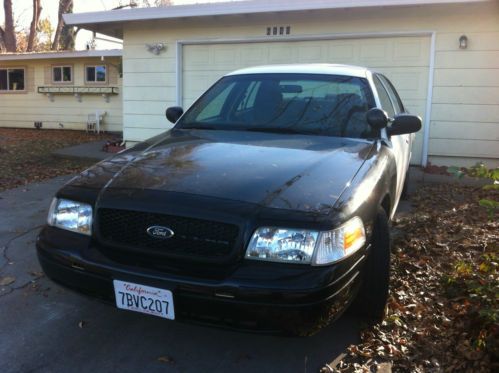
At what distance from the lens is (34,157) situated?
10.1 m

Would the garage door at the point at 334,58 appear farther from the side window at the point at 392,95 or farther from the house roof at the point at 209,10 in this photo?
the side window at the point at 392,95

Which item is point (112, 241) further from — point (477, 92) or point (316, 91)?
point (477, 92)

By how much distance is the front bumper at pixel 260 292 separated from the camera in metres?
2.29

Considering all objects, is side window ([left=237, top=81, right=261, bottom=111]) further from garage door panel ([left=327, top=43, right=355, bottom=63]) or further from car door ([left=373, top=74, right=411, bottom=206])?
garage door panel ([left=327, top=43, right=355, bottom=63])

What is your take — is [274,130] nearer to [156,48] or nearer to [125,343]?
[125,343]

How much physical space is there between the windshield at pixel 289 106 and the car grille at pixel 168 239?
1.45 meters

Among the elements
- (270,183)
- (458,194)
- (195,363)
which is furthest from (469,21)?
(195,363)

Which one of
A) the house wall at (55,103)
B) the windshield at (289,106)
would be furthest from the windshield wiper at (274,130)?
the house wall at (55,103)

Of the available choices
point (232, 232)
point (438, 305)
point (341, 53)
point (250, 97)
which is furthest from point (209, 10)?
point (232, 232)

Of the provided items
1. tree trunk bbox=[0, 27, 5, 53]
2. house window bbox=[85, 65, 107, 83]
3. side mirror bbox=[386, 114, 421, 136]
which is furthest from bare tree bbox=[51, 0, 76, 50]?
side mirror bbox=[386, 114, 421, 136]

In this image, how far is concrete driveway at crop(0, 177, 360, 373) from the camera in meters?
2.77

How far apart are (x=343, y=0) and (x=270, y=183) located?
6.26 m

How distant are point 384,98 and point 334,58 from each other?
452 centimetres

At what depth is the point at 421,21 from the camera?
26.8 feet
